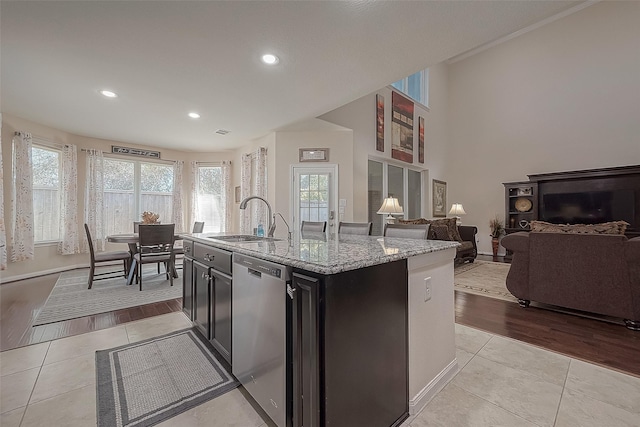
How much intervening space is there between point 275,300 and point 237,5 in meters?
2.11

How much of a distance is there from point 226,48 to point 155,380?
2741 millimetres

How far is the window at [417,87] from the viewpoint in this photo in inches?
264

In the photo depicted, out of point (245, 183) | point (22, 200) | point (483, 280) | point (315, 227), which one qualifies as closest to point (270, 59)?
point (315, 227)

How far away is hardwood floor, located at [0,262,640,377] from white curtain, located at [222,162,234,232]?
11.3 feet

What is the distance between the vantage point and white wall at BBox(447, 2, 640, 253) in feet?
18.1

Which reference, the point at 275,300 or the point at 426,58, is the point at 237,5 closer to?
the point at 426,58

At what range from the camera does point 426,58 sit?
8.62 ft

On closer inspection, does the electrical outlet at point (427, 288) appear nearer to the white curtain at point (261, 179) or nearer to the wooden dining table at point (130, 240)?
the wooden dining table at point (130, 240)

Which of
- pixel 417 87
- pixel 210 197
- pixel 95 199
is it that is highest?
pixel 417 87

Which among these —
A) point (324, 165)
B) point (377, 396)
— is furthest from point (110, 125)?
point (377, 396)

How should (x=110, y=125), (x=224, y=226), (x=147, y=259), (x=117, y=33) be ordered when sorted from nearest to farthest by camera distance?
1. (x=117, y=33)
2. (x=147, y=259)
3. (x=110, y=125)
4. (x=224, y=226)

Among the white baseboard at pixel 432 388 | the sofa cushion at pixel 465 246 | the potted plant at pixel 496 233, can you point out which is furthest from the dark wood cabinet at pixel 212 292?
the potted plant at pixel 496 233

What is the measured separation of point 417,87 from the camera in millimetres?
7215

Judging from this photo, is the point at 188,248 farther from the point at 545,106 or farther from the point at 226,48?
the point at 545,106
